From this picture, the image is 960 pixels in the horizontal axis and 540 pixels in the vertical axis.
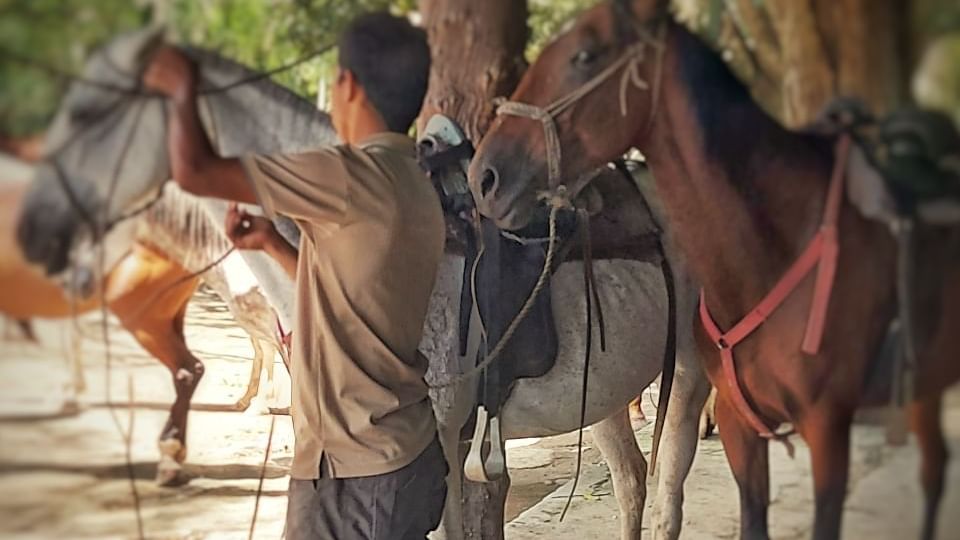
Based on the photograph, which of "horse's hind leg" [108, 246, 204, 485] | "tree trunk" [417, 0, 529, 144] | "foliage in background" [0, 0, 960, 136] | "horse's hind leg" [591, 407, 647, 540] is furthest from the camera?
"horse's hind leg" [591, 407, 647, 540]

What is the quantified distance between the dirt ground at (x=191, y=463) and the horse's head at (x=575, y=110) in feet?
1.68

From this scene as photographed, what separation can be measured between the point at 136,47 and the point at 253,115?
0.66 ft

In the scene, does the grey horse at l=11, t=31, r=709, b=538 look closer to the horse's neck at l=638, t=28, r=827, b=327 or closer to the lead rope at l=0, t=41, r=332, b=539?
Answer: the lead rope at l=0, t=41, r=332, b=539

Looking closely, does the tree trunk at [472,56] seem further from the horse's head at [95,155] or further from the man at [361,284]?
the horse's head at [95,155]

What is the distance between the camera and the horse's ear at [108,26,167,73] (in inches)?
49.6

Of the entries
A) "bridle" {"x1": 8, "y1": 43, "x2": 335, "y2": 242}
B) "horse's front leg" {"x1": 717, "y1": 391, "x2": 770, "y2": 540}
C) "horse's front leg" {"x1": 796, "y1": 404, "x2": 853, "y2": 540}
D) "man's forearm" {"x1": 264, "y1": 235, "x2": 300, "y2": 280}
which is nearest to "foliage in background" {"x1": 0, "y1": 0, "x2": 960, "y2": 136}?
"bridle" {"x1": 8, "y1": 43, "x2": 335, "y2": 242}

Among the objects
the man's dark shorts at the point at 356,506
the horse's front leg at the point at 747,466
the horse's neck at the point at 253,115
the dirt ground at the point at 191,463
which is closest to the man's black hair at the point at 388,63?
the horse's neck at the point at 253,115

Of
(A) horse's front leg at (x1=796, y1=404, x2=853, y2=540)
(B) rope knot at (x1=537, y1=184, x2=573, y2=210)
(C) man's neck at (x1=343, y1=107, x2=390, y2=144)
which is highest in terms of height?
(C) man's neck at (x1=343, y1=107, x2=390, y2=144)

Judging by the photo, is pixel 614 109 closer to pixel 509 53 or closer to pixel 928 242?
pixel 509 53

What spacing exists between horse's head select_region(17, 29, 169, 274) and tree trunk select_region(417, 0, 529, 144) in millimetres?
466

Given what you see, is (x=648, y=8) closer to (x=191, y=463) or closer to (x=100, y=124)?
(x=100, y=124)

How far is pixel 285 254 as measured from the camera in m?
1.61

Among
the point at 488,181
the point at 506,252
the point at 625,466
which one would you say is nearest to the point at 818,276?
the point at 488,181

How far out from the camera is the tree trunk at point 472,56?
1.52 m
